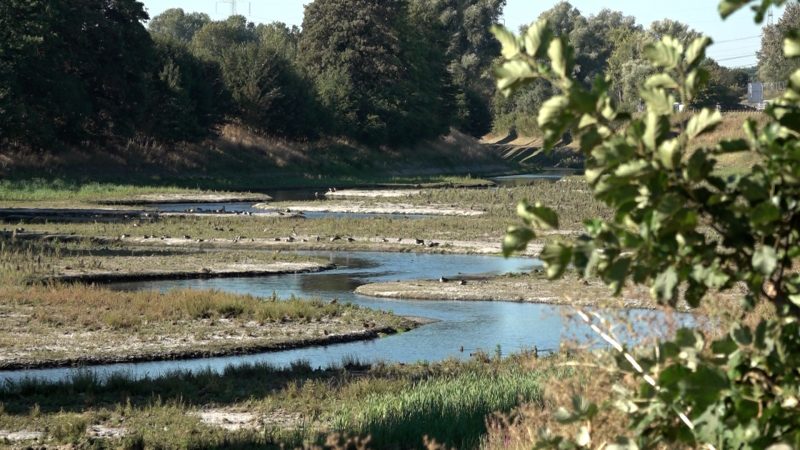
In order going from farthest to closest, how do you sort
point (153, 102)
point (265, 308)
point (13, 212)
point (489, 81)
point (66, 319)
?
1. point (489, 81)
2. point (153, 102)
3. point (13, 212)
4. point (265, 308)
5. point (66, 319)

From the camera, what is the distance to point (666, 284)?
12.1 ft

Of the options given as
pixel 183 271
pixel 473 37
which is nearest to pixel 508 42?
pixel 183 271

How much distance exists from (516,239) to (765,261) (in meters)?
0.73

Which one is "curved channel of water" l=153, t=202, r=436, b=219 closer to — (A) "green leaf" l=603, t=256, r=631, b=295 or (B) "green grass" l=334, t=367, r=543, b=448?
(B) "green grass" l=334, t=367, r=543, b=448

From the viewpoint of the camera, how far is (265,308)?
25984 millimetres

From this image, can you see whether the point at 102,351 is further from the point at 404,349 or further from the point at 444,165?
the point at 444,165

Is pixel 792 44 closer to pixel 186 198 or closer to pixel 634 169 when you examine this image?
pixel 634 169

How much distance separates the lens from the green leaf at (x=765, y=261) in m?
3.51

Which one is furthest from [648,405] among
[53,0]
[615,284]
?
[53,0]

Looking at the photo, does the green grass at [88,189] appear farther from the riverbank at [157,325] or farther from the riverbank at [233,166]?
the riverbank at [157,325]

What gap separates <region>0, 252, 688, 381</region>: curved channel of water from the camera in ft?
69.8

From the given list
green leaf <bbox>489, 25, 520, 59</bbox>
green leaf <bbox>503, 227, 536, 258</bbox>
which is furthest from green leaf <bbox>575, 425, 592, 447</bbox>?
green leaf <bbox>489, 25, 520, 59</bbox>

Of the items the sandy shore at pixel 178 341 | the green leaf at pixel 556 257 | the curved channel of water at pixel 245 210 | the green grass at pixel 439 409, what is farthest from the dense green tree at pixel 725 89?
the green leaf at pixel 556 257

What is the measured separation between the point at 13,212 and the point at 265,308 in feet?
105
